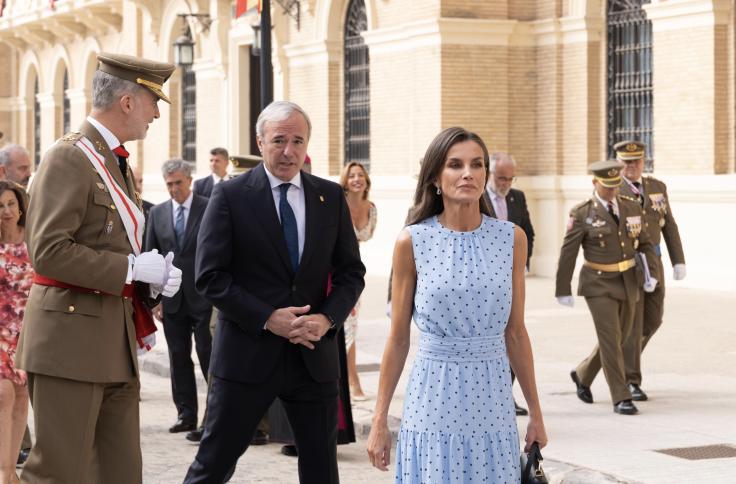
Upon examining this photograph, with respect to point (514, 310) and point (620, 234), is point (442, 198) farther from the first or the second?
point (620, 234)

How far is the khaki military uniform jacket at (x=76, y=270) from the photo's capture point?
201 inches

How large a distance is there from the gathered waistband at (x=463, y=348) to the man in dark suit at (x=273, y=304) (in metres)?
0.94

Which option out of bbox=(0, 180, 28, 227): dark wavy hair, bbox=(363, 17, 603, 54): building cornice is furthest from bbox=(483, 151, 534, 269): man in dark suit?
bbox=(363, 17, 603, 54): building cornice

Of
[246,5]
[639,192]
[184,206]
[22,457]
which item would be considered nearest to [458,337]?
[22,457]

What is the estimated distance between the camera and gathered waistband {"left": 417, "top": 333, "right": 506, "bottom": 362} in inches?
192

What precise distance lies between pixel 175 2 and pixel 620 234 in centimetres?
2206

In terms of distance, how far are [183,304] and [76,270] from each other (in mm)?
4597

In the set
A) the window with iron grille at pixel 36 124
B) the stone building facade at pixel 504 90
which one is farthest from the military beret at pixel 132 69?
the window with iron grille at pixel 36 124

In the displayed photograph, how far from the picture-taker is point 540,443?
4.89 meters

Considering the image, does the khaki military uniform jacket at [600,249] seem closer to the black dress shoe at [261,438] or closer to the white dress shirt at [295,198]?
the black dress shoe at [261,438]

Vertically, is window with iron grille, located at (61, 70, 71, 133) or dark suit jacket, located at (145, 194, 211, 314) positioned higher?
window with iron grille, located at (61, 70, 71, 133)

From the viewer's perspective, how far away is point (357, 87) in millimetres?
24625

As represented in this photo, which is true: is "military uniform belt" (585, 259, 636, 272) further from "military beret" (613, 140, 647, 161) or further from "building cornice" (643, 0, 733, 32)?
"building cornice" (643, 0, 733, 32)

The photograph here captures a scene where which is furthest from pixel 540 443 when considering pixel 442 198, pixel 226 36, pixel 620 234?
pixel 226 36
